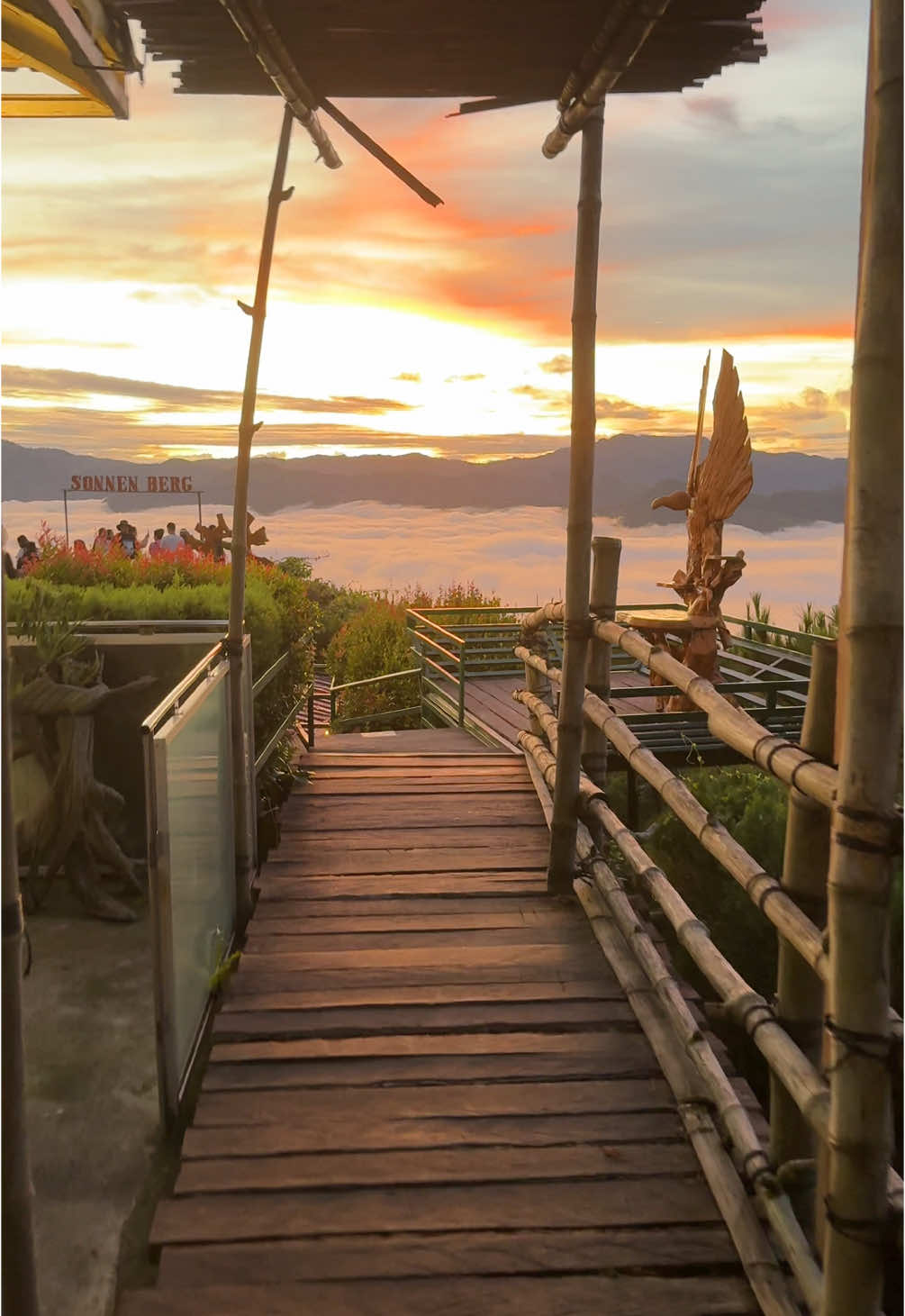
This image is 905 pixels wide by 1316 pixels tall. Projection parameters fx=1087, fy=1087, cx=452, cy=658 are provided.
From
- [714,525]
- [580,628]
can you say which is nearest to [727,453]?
[714,525]

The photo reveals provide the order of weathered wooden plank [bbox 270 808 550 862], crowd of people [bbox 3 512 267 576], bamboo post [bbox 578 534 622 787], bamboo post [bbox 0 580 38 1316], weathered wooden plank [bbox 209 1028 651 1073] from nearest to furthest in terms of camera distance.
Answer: bamboo post [bbox 0 580 38 1316]
weathered wooden plank [bbox 209 1028 651 1073]
bamboo post [bbox 578 534 622 787]
weathered wooden plank [bbox 270 808 550 862]
crowd of people [bbox 3 512 267 576]

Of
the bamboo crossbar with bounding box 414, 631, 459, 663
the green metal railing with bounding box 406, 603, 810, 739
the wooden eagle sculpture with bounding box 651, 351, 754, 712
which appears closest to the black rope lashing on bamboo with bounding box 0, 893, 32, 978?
the green metal railing with bounding box 406, 603, 810, 739

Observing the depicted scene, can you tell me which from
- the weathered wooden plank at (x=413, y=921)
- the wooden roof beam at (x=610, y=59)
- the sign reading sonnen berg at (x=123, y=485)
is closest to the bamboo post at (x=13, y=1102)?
the weathered wooden plank at (x=413, y=921)

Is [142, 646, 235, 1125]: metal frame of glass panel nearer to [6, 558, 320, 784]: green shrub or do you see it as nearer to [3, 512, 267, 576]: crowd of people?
[3, 512, 267, 576]: crowd of people

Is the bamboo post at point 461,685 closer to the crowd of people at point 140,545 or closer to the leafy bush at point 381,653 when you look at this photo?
the crowd of people at point 140,545

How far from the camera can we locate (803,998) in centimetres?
287

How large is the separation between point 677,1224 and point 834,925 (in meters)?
1.36

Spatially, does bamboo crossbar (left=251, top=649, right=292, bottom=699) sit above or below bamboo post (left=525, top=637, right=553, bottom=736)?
above

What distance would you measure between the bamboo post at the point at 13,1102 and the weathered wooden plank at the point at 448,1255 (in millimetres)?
879

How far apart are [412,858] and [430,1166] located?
8.47 feet

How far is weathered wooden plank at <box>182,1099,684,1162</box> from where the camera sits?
136 inches

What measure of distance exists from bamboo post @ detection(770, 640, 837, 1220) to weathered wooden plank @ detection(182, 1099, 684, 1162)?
624mm

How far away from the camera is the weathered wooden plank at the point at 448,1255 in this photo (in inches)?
116

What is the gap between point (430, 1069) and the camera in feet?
12.8
